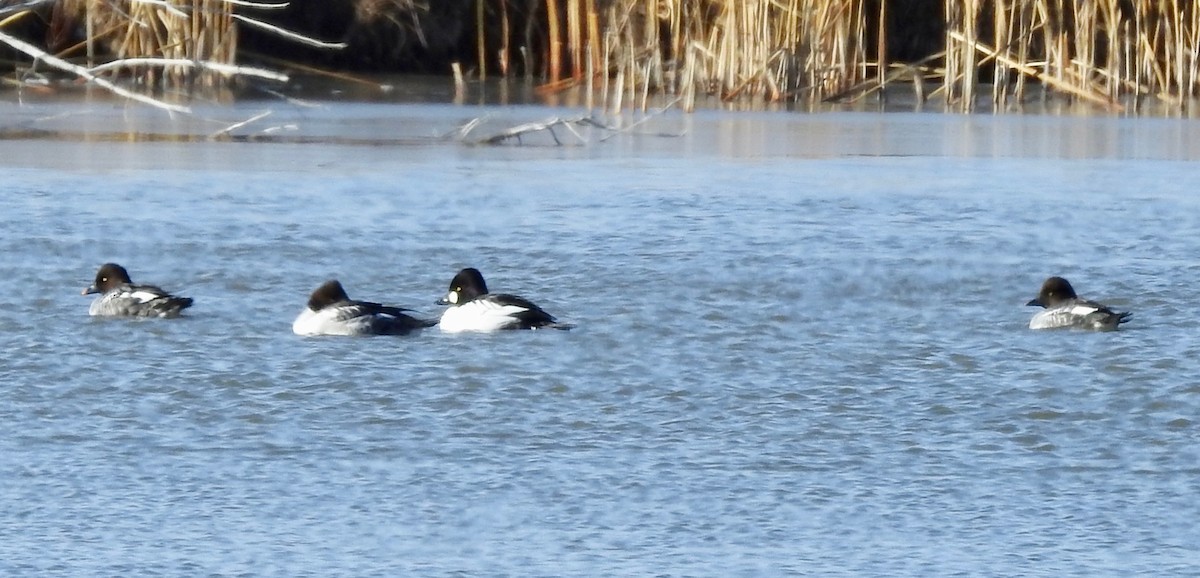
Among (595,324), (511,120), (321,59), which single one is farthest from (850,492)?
(321,59)

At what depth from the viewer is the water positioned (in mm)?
4988

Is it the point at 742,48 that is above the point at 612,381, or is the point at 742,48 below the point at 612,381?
above

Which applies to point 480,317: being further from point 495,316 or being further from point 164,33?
point 164,33

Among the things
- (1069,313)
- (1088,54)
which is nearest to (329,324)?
(1069,313)

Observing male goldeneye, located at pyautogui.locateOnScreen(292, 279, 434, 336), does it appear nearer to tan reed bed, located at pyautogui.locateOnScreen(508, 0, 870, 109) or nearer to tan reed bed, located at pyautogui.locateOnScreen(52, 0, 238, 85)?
tan reed bed, located at pyautogui.locateOnScreen(52, 0, 238, 85)

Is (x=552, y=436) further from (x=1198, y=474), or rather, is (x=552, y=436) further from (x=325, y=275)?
(x=325, y=275)

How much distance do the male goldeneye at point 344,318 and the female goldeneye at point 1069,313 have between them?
90.8 inches

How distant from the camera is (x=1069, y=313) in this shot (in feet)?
26.5

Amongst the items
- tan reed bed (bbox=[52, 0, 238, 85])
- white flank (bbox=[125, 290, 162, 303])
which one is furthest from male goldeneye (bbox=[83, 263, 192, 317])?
tan reed bed (bbox=[52, 0, 238, 85])

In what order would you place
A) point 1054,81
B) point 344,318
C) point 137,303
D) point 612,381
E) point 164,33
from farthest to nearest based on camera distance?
point 164,33
point 1054,81
point 137,303
point 344,318
point 612,381

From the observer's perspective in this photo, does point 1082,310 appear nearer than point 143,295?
Yes

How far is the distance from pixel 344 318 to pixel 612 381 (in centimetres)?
125

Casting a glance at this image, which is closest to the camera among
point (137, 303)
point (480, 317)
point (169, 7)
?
point (169, 7)

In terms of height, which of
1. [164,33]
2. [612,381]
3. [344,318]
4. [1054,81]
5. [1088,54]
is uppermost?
[164,33]
